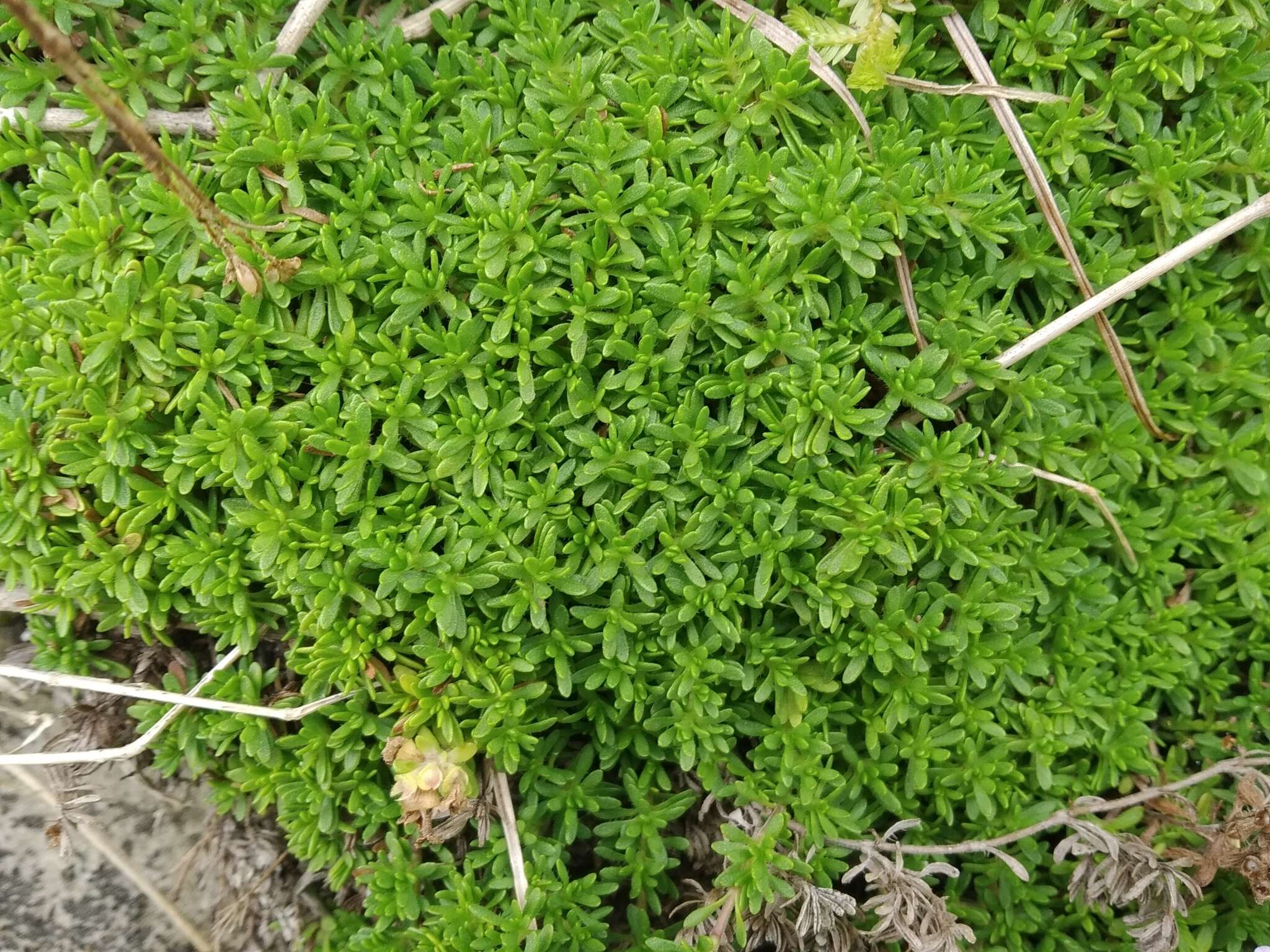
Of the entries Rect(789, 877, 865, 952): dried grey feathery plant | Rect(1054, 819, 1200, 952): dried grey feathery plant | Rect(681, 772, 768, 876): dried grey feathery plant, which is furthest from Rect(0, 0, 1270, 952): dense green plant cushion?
Rect(1054, 819, 1200, 952): dried grey feathery plant

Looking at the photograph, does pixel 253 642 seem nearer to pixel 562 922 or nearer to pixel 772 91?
pixel 562 922

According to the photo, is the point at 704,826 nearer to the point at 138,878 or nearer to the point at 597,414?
the point at 597,414

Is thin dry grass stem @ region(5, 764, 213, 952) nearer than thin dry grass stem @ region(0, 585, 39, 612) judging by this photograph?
No

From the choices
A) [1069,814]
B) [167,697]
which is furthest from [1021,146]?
[167,697]

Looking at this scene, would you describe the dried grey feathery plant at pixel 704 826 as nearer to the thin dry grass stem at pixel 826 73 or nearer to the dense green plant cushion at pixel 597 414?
the dense green plant cushion at pixel 597 414

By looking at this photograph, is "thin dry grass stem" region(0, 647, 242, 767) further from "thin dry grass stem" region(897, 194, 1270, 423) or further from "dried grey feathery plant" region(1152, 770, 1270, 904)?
"dried grey feathery plant" region(1152, 770, 1270, 904)

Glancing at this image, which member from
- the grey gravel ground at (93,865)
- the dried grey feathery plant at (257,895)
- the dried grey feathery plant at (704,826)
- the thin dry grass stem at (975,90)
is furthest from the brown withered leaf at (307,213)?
the dried grey feathery plant at (704,826)

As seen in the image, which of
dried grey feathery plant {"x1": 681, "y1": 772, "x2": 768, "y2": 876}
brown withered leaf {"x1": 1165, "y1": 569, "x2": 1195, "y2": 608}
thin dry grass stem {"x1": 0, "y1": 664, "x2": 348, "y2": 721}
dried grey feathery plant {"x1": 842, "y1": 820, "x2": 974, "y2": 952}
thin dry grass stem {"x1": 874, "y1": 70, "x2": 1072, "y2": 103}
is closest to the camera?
dried grey feathery plant {"x1": 842, "y1": 820, "x2": 974, "y2": 952}
